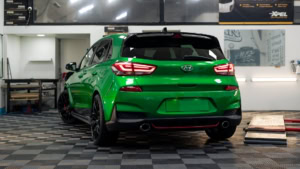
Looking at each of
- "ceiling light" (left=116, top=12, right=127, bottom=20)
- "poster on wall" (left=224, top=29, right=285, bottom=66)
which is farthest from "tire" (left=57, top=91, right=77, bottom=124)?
"poster on wall" (left=224, top=29, right=285, bottom=66)

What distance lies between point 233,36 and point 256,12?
879 millimetres

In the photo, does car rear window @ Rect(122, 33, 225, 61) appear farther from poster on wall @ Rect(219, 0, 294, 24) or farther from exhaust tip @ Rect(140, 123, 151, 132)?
poster on wall @ Rect(219, 0, 294, 24)

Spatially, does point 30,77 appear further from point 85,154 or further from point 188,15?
point 85,154

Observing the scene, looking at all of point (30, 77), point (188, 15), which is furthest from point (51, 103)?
point (188, 15)

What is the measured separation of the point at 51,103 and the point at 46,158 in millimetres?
7314

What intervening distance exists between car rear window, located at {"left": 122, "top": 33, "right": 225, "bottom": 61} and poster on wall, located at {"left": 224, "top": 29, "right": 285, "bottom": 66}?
19.7 feet

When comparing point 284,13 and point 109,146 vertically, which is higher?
point 284,13

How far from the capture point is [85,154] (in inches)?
175

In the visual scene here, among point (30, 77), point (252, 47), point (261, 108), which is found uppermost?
point (252, 47)

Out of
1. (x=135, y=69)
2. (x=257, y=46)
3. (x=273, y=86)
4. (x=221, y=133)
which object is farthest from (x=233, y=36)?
(x=135, y=69)

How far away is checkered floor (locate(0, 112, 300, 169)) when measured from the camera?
3869 millimetres

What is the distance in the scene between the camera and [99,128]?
4.86m

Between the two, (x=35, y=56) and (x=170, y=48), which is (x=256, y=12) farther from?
(x=170, y=48)

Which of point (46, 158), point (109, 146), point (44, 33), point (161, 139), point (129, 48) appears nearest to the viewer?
point (46, 158)
